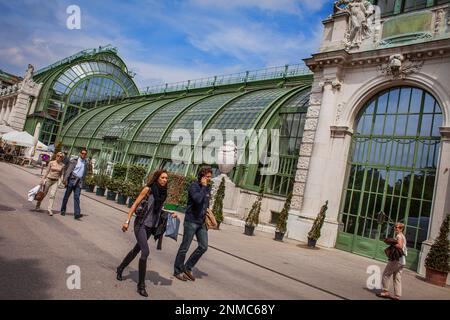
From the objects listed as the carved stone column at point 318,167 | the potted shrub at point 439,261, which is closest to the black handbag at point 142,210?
the potted shrub at point 439,261

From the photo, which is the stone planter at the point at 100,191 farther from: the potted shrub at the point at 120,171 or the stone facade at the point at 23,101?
the stone facade at the point at 23,101

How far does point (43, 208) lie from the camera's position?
1162cm

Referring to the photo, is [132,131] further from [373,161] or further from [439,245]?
[439,245]

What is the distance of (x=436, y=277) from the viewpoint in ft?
35.4

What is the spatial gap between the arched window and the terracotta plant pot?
7.54 feet

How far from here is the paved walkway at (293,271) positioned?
6990 mm

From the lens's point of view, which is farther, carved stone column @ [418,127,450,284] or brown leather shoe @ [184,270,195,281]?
carved stone column @ [418,127,450,284]

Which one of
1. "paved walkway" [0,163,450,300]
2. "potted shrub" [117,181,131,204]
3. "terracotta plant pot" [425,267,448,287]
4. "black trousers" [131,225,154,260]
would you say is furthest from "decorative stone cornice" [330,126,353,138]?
"black trousers" [131,225,154,260]

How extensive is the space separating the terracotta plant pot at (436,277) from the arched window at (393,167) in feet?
7.54

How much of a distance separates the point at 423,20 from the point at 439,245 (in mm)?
9256

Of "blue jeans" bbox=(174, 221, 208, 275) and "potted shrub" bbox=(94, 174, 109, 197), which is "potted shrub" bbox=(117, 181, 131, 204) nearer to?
"potted shrub" bbox=(94, 174, 109, 197)

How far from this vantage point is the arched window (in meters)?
13.6

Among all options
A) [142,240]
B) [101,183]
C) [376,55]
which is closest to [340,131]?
[376,55]
